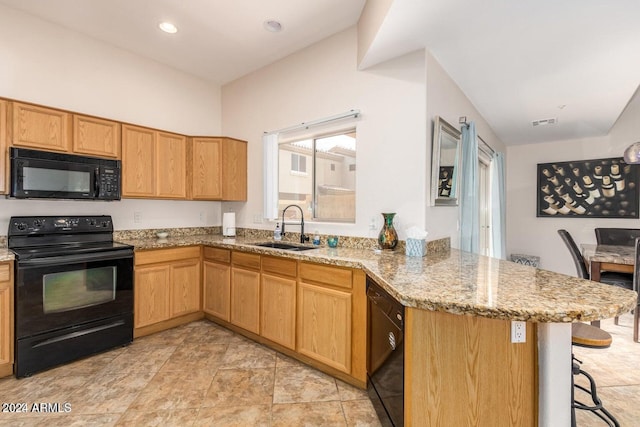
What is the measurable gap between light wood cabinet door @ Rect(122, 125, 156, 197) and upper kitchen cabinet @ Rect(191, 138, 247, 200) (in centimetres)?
45

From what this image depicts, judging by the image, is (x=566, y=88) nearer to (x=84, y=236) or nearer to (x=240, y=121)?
(x=240, y=121)

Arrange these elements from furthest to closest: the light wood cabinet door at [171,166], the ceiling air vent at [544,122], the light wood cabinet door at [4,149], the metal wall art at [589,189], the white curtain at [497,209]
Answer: the metal wall art at [589,189], the white curtain at [497,209], the ceiling air vent at [544,122], the light wood cabinet door at [171,166], the light wood cabinet door at [4,149]

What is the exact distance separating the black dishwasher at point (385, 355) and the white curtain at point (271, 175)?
1822 millimetres

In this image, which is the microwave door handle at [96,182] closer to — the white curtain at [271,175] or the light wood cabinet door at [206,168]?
the light wood cabinet door at [206,168]

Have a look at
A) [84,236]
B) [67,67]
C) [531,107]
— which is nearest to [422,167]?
[531,107]

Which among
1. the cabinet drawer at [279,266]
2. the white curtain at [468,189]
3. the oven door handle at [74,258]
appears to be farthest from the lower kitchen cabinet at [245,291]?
the white curtain at [468,189]

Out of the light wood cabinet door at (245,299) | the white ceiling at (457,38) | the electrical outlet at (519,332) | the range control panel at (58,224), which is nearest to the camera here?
the electrical outlet at (519,332)

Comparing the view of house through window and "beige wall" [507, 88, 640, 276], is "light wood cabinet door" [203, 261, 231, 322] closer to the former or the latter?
the view of house through window

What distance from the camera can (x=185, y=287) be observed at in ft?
10.5

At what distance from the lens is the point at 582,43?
2.18 metres

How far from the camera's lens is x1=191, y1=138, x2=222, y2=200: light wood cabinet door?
3523 mm

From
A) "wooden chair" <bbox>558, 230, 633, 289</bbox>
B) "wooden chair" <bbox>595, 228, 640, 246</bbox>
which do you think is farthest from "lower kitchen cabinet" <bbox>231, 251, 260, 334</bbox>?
"wooden chair" <bbox>595, 228, 640, 246</bbox>

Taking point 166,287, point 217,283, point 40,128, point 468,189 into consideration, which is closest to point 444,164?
point 468,189

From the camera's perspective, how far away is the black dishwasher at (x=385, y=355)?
4.81ft
